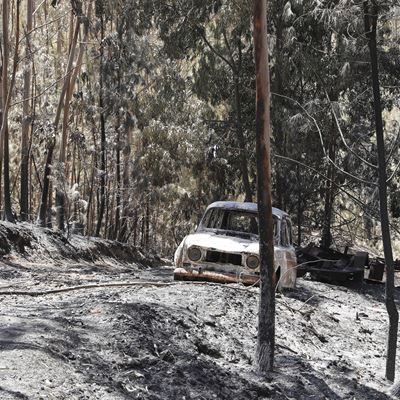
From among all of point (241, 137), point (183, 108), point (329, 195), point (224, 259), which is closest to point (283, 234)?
point (224, 259)

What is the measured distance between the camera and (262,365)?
690 centimetres

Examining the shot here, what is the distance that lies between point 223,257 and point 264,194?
4.45 metres

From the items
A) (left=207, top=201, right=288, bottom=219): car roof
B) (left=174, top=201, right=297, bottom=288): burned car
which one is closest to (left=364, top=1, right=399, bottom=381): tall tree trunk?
(left=174, top=201, right=297, bottom=288): burned car

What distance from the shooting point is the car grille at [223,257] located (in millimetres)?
11055

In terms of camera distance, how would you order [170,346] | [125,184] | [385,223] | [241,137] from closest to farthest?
1. [170,346]
2. [385,223]
3. [241,137]
4. [125,184]

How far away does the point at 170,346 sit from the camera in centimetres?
695

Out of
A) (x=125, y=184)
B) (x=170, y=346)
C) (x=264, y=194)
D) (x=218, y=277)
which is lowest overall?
(x=170, y=346)

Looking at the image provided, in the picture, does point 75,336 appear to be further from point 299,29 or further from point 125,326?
point 299,29

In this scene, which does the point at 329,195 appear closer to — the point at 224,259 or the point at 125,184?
the point at 125,184

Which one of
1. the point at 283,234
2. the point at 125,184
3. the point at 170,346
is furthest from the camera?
the point at 125,184

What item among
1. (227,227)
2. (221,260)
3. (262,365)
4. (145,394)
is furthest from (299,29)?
(145,394)

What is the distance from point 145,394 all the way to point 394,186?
18.3 metres

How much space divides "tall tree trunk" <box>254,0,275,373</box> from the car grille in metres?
4.14

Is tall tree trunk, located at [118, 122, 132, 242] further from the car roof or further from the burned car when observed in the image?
the burned car
